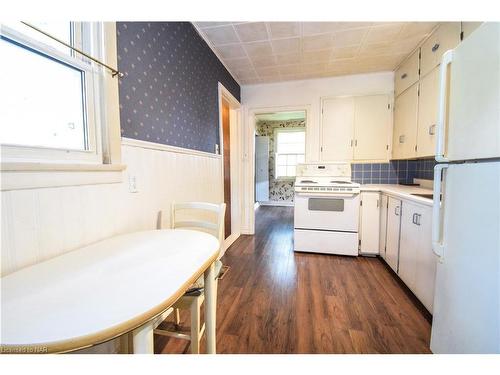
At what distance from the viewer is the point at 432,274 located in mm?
1484

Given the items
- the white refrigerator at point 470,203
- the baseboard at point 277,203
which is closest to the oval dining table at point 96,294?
the white refrigerator at point 470,203

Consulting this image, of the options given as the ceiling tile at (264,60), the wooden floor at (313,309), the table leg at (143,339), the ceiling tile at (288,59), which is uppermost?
the ceiling tile at (264,60)

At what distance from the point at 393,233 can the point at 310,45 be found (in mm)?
2143

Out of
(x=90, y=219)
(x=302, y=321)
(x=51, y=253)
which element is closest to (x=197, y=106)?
(x=90, y=219)

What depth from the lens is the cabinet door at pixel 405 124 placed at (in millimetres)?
2359

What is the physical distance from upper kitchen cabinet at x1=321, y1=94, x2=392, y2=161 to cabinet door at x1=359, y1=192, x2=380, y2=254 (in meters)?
0.76

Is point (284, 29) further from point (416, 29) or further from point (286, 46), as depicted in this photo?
point (416, 29)

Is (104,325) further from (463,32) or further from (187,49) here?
(463,32)

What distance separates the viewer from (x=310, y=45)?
2.29 meters

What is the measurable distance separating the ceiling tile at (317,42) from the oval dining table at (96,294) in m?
2.31

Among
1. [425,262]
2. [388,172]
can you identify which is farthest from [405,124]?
[425,262]

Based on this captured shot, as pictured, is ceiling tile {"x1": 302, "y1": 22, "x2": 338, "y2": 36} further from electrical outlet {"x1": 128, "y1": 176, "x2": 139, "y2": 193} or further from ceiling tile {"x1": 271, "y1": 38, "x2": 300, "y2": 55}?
electrical outlet {"x1": 128, "y1": 176, "x2": 139, "y2": 193}

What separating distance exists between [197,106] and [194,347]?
1864mm

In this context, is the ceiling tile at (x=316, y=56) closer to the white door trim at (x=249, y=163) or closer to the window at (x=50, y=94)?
the white door trim at (x=249, y=163)
